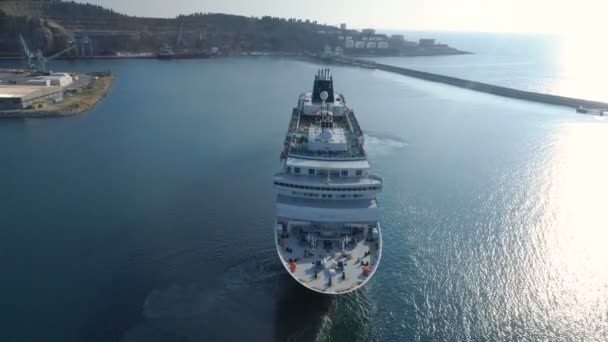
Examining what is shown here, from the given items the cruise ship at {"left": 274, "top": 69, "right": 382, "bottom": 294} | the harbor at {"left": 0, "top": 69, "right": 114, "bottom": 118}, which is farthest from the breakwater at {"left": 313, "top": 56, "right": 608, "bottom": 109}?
the harbor at {"left": 0, "top": 69, "right": 114, "bottom": 118}

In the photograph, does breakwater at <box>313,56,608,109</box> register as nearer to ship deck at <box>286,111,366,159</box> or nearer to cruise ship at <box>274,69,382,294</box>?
ship deck at <box>286,111,366,159</box>

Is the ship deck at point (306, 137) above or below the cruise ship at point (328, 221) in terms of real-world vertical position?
above

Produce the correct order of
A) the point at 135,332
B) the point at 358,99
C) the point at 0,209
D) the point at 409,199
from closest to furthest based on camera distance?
the point at 135,332, the point at 0,209, the point at 409,199, the point at 358,99

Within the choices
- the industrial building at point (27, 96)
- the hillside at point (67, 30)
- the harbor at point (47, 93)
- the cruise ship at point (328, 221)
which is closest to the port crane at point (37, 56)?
the harbor at point (47, 93)

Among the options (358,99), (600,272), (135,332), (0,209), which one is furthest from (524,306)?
(358,99)

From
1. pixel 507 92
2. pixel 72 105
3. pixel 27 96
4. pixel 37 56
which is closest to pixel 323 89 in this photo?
pixel 72 105

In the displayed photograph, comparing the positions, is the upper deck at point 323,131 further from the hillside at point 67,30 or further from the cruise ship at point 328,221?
the hillside at point 67,30

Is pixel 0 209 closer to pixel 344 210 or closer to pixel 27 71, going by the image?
pixel 344 210
